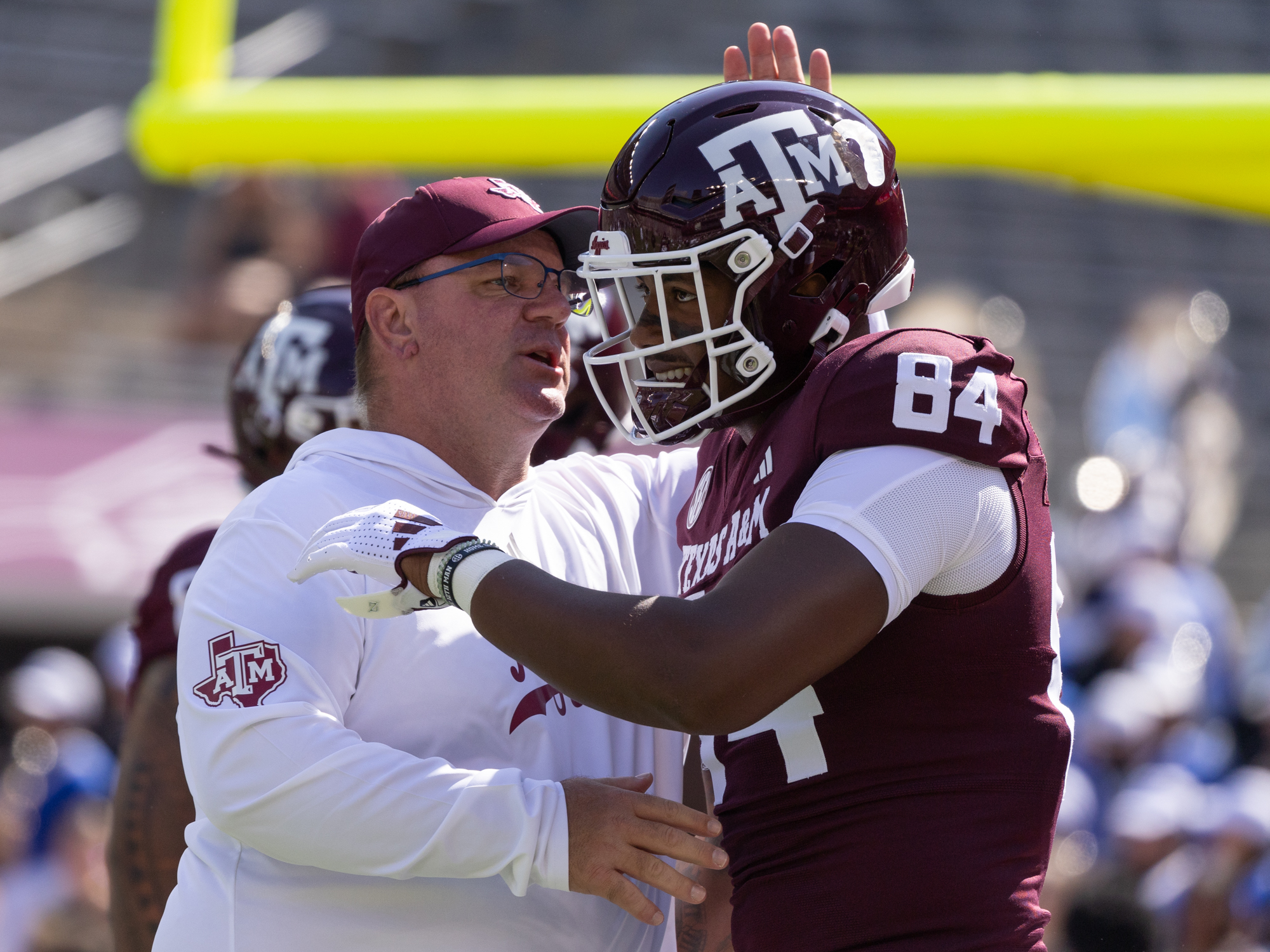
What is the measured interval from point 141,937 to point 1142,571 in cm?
500

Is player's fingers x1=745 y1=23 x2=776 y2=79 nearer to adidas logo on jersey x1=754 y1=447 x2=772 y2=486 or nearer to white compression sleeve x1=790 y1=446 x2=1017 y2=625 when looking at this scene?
adidas logo on jersey x1=754 y1=447 x2=772 y2=486

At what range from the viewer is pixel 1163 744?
6.44 meters

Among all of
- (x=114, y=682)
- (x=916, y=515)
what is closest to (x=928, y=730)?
(x=916, y=515)

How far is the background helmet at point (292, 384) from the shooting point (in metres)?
3.35

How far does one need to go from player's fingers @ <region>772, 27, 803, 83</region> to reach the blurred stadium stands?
389 centimetres

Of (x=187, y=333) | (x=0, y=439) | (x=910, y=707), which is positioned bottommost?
(x=910, y=707)

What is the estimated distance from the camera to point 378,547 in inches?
79.4

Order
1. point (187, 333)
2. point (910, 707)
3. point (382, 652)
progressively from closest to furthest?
point (910, 707) → point (382, 652) → point (187, 333)

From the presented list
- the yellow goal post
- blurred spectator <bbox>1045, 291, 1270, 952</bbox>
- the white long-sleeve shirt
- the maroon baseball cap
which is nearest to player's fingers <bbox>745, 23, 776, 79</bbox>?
the maroon baseball cap

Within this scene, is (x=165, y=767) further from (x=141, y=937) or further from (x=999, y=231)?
(x=999, y=231)

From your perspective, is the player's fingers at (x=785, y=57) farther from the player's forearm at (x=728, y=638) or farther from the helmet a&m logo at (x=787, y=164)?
the player's forearm at (x=728, y=638)

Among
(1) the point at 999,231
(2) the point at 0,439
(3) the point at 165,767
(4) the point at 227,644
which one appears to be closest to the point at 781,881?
(4) the point at 227,644

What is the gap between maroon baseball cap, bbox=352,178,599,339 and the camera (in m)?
2.62

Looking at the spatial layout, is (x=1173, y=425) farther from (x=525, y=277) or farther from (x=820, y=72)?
(x=525, y=277)
